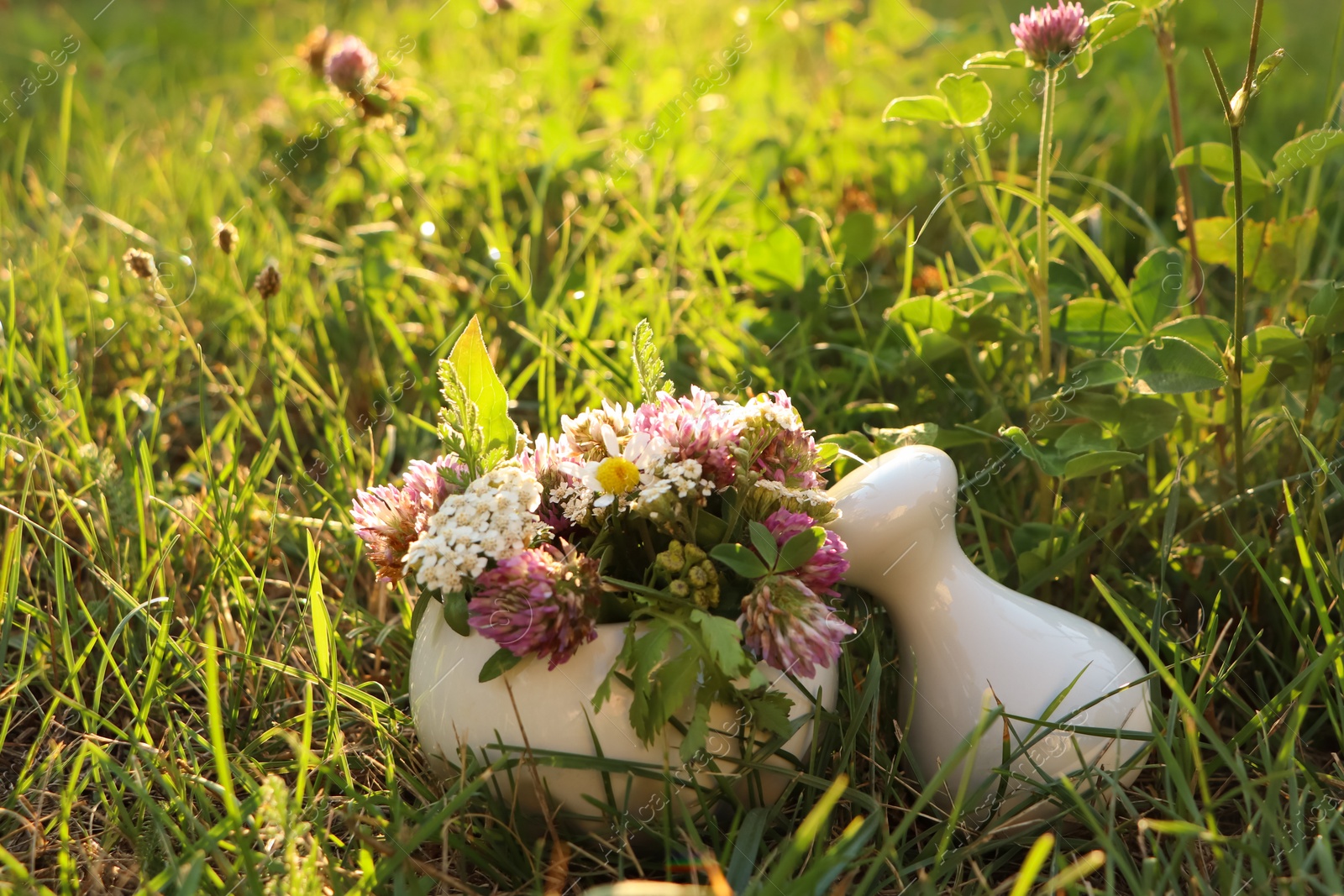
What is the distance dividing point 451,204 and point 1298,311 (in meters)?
1.53

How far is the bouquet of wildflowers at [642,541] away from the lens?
94cm

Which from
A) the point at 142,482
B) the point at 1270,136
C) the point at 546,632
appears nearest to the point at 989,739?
the point at 546,632

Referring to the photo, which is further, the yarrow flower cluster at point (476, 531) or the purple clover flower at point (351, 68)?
the purple clover flower at point (351, 68)

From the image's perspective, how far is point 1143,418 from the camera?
1287 millimetres

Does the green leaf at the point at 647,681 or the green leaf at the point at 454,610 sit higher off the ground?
the green leaf at the point at 454,610

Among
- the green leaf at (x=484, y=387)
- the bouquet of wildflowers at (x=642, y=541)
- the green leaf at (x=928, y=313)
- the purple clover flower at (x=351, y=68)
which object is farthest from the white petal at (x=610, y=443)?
the purple clover flower at (x=351, y=68)

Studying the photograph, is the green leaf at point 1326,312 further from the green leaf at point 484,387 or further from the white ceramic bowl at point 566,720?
the green leaf at point 484,387

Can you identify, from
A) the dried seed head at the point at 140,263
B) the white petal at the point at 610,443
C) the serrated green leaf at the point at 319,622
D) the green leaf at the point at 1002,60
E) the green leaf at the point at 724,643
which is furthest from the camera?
the dried seed head at the point at 140,263

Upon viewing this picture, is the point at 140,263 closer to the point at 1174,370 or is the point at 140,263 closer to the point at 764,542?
the point at 764,542

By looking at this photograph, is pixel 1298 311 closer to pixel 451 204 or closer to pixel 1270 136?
pixel 1270 136

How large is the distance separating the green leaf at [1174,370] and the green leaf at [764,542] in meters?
0.50

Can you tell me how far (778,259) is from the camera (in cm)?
176

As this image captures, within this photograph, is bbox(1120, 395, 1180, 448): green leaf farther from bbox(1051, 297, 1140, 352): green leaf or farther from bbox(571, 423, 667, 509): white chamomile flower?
bbox(571, 423, 667, 509): white chamomile flower

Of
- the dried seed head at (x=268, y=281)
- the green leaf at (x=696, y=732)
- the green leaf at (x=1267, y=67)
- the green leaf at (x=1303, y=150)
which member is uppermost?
the dried seed head at (x=268, y=281)
